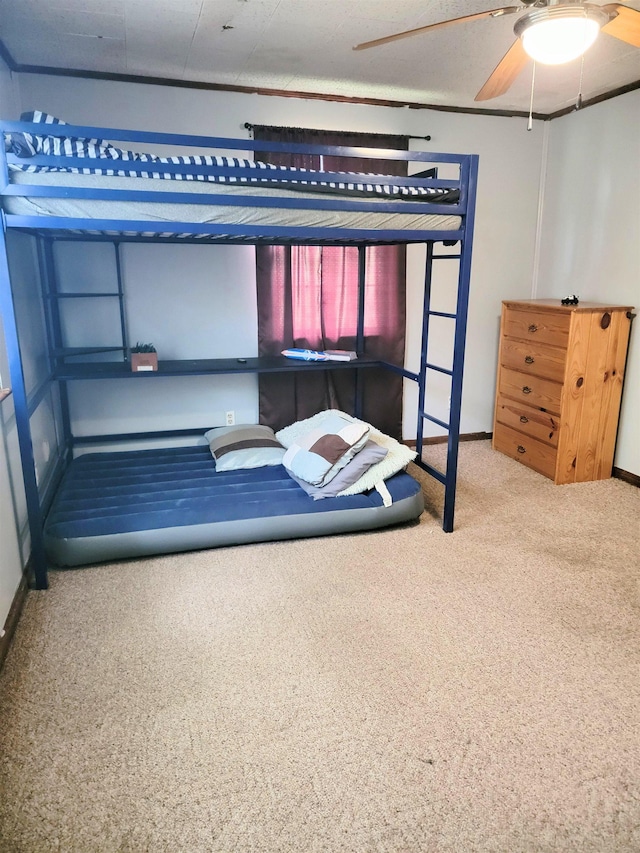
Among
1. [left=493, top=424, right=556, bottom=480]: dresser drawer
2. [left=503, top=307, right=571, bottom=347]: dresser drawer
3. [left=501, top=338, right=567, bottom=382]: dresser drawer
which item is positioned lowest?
[left=493, top=424, right=556, bottom=480]: dresser drawer

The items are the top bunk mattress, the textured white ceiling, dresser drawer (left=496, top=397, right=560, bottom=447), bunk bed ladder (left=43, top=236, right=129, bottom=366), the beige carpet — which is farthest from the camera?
dresser drawer (left=496, top=397, right=560, bottom=447)

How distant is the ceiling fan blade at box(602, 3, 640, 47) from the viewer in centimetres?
172

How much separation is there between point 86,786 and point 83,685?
1.29 feet

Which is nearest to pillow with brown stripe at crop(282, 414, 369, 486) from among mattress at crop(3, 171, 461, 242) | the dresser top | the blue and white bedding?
mattress at crop(3, 171, 461, 242)

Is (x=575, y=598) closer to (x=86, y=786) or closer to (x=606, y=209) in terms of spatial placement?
(x=86, y=786)

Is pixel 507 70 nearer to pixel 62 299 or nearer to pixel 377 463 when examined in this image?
pixel 377 463

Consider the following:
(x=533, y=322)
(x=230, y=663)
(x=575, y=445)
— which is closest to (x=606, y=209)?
(x=533, y=322)

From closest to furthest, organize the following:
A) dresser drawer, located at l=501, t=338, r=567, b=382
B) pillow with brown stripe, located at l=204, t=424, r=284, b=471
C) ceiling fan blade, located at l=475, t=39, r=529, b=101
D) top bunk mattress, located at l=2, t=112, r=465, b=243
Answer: ceiling fan blade, located at l=475, t=39, r=529, b=101 < top bunk mattress, located at l=2, t=112, r=465, b=243 < pillow with brown stripe, located at l=204, t=424, r=284, b=471 < dresser drawer, located at l=501, t=338, r=567, b=382

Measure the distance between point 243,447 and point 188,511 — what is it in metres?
0.72

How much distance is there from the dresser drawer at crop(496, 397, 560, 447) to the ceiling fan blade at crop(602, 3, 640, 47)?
203 centimetres

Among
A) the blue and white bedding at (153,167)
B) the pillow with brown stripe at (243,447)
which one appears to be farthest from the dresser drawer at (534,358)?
the pillow with brown stripe at (243,447)

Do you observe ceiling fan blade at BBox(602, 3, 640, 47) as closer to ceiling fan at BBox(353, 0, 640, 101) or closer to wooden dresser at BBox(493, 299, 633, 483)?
ceiling fan at BBox(353, 0, 640, 101)

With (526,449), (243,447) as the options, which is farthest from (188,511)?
(526,449)

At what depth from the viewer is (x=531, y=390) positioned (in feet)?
12.1
